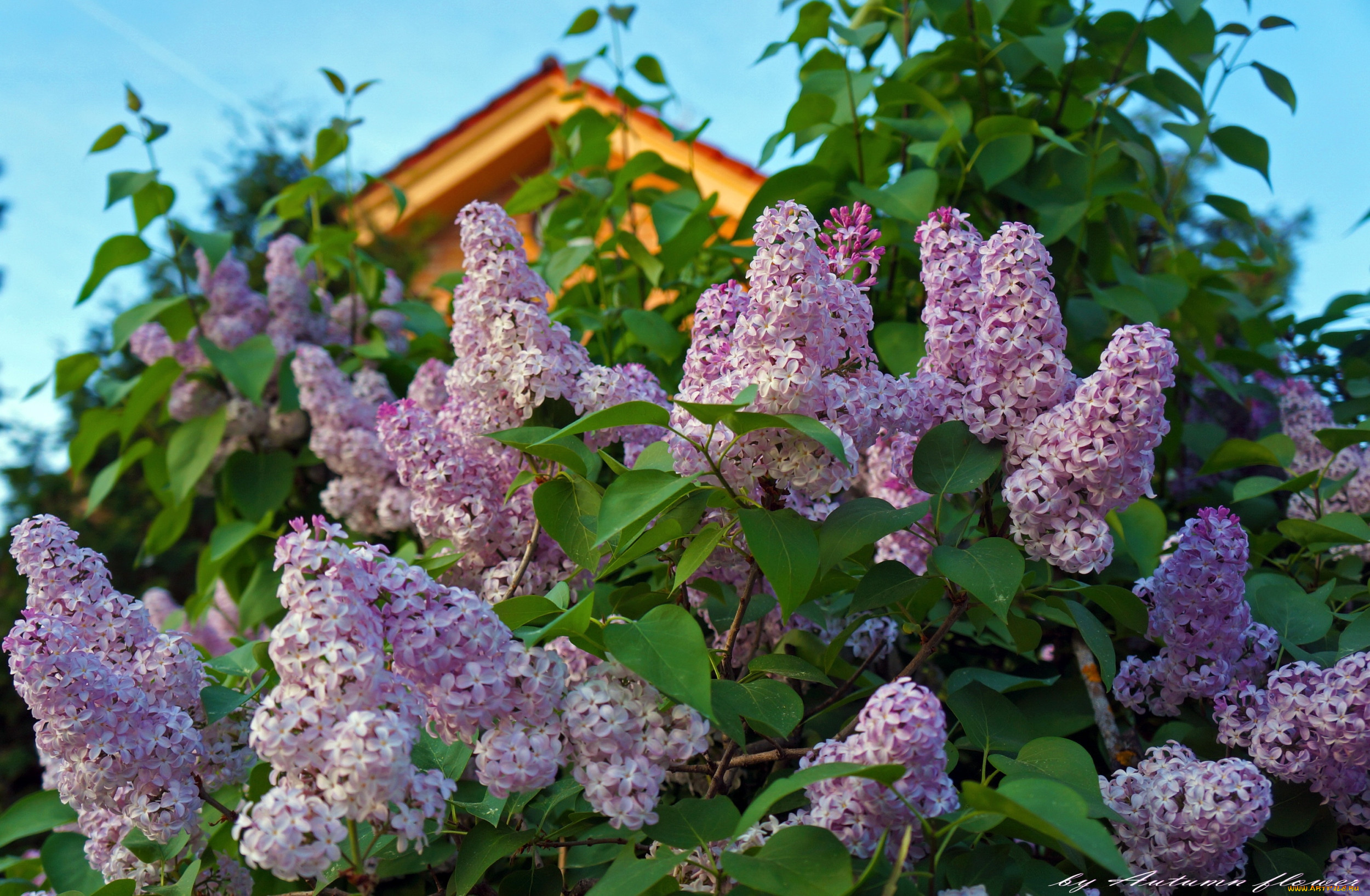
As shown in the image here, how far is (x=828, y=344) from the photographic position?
116 cm

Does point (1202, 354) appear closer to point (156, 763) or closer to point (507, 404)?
point (507, 404)

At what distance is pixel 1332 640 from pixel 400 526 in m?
1.89

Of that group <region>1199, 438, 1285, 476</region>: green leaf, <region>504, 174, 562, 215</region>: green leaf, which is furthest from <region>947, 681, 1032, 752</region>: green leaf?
<region>504, 174, 562, 215</region>: green leaf

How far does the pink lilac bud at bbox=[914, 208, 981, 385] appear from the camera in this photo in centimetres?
126

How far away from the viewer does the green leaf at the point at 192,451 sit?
2605 mm

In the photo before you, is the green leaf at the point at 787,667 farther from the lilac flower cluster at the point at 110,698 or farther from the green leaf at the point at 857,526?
the lilac flower cluster at the point at 110,698

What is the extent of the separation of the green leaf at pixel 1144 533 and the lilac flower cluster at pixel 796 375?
78 centimetres

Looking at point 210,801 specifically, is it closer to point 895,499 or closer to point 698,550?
point 698,550

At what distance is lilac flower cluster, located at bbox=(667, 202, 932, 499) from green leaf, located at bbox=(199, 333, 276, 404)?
1.66 meters

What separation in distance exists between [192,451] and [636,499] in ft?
6.78

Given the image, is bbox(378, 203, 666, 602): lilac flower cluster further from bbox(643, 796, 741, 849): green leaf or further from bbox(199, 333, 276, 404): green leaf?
bbox(199, 333, 276, 404): green leaf

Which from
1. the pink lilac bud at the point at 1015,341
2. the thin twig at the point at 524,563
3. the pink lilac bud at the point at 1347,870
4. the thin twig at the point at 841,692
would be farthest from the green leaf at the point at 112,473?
the pink lilac bud at the point at 1347,870

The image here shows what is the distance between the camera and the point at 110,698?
4.00ft

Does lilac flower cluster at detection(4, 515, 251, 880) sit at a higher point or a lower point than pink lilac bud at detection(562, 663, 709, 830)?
higher
